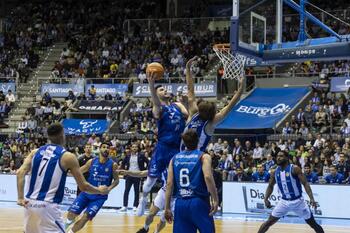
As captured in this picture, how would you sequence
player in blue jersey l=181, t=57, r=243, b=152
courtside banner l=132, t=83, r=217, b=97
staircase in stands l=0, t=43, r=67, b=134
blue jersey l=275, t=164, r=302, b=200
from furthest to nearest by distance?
staircase in stands l=0, t=43, r=67, b=134 → courtside banner l=132, t=83, r=217, b=97 → blue jersey l=275, t=164, r=302, b=200 → player in blue jersey l=181, t=57, r=243, b=152

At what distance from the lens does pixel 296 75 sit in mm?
32844

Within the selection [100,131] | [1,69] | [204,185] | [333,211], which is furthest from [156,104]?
[1,69]

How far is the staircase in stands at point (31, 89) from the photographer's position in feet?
121

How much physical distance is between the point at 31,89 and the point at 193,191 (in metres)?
30.3

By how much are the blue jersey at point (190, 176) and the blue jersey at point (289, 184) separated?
6191 millimetres

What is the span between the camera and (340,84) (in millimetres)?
29781

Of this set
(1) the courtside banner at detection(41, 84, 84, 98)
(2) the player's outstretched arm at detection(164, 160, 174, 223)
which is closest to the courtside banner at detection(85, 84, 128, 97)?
(1) the courtside banner at detection(41, 84, 84, 98)

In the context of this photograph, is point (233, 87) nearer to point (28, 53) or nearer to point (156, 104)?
point (28, 53)

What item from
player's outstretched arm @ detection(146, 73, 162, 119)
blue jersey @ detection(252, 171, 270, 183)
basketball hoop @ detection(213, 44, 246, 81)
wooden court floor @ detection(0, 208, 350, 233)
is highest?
basketball hoop @ detection(213, 44, 246, 81)

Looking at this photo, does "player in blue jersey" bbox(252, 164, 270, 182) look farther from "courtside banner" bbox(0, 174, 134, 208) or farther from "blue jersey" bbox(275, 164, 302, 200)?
"blue jersey" bbox(275, 164, 302, 200)

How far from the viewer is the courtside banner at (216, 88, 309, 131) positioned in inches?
1195

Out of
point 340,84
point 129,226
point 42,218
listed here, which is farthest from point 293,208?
point 340,84

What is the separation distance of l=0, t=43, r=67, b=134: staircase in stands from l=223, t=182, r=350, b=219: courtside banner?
14592 mm

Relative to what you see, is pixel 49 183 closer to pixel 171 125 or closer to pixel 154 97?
pixel 154 97
